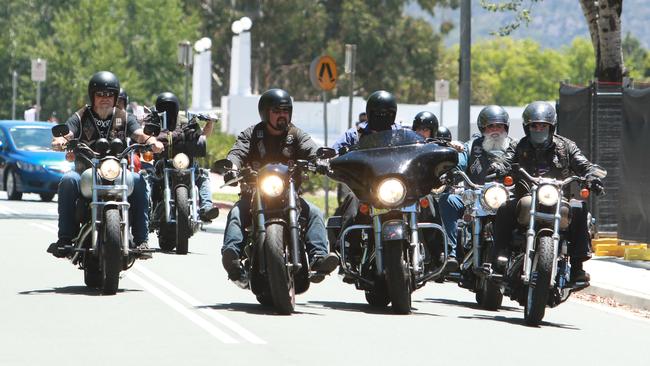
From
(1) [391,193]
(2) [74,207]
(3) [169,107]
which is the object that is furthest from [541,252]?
(3) [169,107]

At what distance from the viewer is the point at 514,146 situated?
14.2 m

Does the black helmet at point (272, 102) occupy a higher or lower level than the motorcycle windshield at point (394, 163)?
higher

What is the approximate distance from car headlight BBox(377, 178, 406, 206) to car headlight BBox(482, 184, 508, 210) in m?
1.30

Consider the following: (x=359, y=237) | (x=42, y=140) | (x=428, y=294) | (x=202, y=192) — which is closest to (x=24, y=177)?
(x=42, y=140)

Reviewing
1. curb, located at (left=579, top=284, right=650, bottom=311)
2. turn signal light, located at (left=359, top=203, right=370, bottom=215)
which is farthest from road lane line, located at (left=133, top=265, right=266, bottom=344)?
curb, located at (left=579, top=284, right=650, bottom=311)

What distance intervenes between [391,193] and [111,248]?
2326 millimetres

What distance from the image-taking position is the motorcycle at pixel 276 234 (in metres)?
12.9

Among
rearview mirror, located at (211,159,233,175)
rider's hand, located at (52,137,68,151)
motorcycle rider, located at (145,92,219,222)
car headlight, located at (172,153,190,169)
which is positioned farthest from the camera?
motorcycle rider, located at (145,92,219,222)

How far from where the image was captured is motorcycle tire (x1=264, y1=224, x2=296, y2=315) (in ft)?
41.9

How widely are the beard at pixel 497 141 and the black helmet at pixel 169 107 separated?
6212 mm

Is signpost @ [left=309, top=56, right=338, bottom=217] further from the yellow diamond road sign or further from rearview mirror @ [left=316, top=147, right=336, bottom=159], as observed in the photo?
rearview mirror @ [left=316, top=147, right=336, bottom=159]

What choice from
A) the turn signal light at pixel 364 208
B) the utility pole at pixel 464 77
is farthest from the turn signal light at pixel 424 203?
the utility pole at pixel 464 77

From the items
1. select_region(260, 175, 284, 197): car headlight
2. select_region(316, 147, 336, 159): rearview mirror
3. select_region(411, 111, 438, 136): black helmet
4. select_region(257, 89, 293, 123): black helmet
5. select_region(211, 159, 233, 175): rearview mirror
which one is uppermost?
select_region(257, 89, 293, 123): black helmet

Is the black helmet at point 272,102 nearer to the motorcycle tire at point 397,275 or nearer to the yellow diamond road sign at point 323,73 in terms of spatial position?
the motorcycle tire at point 397,275
